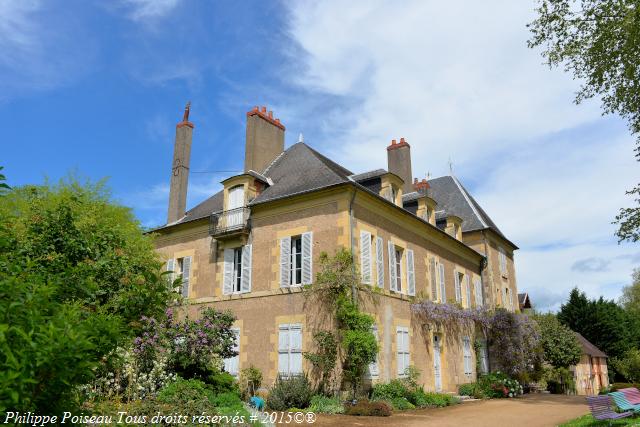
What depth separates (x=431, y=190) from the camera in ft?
85.7

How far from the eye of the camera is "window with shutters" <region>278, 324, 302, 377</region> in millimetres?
13242

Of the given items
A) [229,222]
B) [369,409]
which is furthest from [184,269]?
[369,409]

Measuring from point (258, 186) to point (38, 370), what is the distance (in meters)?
13.7

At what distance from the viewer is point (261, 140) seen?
1780 cm

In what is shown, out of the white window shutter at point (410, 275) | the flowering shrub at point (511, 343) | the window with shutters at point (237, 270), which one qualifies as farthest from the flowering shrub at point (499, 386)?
the window with shutters at point (237, 270)

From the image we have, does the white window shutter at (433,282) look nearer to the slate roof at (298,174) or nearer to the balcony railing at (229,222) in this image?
the slate roof at (298,174)

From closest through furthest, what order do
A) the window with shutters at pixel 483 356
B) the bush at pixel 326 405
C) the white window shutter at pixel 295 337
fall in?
the bush at pixel 326 405 < the white window shutter at pixel 295 337 < the window with shutters at pixel 483 356

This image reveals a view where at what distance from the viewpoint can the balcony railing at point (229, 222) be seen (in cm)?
1548

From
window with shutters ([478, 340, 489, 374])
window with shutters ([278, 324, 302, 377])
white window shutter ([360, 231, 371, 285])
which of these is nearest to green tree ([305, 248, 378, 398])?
white window shutter ([360, 231, 371, 285])

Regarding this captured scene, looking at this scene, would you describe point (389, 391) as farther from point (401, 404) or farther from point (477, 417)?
point (477, 417)

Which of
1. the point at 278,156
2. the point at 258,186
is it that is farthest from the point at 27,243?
the point at 278,156

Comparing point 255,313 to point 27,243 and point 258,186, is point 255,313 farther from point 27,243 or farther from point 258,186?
point 27,243

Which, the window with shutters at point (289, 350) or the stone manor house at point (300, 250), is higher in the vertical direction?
the stone manor house at point (300, 250)

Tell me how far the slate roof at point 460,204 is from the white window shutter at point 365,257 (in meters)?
10.4
